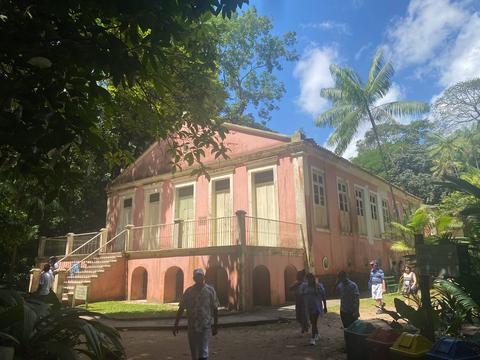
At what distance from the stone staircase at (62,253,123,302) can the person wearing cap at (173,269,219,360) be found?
10049 millimetres

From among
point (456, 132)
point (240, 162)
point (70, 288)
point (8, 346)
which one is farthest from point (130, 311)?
point (456, 132)

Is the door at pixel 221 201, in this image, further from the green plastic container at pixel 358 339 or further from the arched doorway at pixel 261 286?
the green plastic container at pixel 358 339

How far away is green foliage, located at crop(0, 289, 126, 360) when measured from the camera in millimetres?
3494

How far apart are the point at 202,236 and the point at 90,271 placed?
16.0ft

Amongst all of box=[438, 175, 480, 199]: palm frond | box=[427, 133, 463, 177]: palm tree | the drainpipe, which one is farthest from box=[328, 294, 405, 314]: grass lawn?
box=[427, 133, 463, 177]: palm tree

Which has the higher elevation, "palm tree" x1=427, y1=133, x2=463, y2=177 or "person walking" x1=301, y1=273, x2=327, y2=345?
"palm tree" x1=427, y1=133, x2=463, y2=177

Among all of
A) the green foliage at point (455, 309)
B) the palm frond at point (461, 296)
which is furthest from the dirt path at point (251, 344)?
the palm frond at point (461, 296)

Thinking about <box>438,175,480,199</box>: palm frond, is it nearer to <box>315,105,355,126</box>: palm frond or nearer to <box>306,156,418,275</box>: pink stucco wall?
<box>306,156,418,275</box>: pink stucco wall

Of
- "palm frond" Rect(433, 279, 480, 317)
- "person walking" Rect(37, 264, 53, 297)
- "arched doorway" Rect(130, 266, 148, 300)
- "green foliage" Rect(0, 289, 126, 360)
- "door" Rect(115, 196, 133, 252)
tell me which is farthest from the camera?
"door" Rect(115, 196, 133, 252)

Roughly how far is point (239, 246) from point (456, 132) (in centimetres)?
3243

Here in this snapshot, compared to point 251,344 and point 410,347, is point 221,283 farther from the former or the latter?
point 410,347

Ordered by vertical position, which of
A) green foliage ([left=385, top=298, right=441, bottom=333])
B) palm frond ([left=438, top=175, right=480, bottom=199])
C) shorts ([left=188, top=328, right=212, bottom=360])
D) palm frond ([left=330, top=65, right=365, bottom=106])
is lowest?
shorts ([left=188, top=328, right=212, bottom=360])

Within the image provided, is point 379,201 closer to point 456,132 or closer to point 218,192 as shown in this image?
point 218,192

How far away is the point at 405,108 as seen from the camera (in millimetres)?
20531
